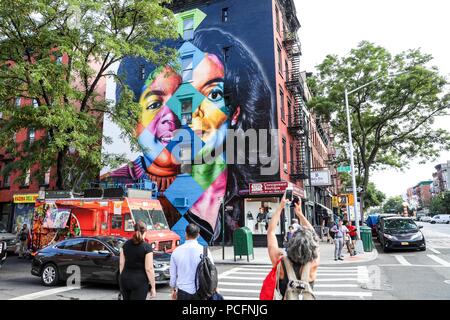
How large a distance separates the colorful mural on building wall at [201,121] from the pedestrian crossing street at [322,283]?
872 centimetres

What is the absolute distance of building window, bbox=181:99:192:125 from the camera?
23889 mm

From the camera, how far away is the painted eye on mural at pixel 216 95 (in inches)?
907

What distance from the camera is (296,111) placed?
25.9m

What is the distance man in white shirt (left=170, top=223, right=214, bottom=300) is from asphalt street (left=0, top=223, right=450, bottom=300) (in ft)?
12.8

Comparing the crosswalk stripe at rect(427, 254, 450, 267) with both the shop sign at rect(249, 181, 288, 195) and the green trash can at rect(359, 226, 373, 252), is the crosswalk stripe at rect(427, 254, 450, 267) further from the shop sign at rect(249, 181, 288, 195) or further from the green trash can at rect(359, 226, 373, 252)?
the shop sign at rect(249, 181, 288, 195)

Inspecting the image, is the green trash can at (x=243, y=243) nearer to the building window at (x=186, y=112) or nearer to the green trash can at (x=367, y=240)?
the green trash can at (x=367, y=240)

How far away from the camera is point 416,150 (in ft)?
82.0

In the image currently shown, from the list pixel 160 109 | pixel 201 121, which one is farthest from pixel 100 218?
pixel 160 109

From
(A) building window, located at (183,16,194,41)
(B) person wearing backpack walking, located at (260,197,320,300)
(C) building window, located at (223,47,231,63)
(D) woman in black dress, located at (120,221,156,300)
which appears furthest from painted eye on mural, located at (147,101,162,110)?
(B) person wearing backpack walking, located at (260,197,320,300)
